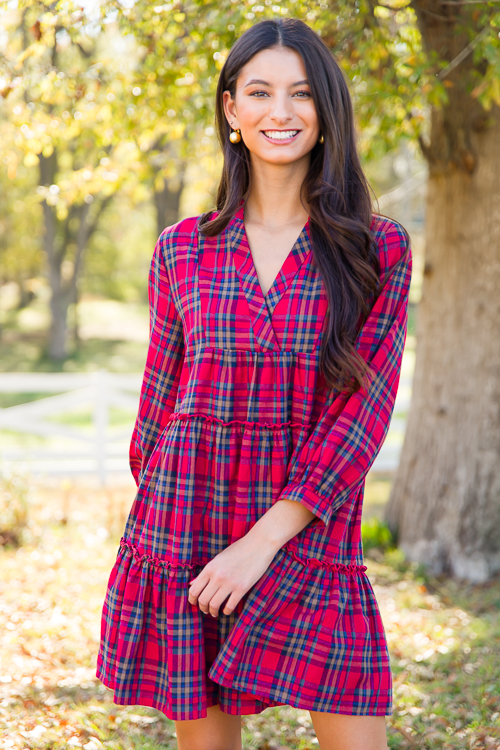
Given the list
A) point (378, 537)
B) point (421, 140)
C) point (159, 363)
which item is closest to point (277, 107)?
point (159, 363)

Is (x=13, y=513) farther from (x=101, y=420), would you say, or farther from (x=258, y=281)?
(x=258, y=281)

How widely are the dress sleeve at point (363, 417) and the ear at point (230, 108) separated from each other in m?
0.56

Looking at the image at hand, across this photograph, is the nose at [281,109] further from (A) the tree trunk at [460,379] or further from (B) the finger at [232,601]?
(A) the tree trunk at [460,379]

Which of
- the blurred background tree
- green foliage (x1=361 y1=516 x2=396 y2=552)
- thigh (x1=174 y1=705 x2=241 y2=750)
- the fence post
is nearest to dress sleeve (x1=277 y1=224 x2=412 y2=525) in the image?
thigh (x1=174 y1=705 x2=241 y2=750)

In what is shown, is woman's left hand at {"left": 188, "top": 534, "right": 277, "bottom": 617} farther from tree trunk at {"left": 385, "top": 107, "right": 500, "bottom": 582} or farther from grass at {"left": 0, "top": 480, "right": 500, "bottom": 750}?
tree trunk at {"left": 385, "top": 107, "right": 500, "bottom": 582}

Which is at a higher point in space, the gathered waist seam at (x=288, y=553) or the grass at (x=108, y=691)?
the gathered waist seam at (x=288, y=553)

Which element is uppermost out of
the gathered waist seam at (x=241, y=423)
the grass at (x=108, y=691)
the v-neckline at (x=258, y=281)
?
the v-neckline at (x=258, y=281)

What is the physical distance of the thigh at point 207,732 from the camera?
1772mm

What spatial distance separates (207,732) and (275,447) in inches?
29.2

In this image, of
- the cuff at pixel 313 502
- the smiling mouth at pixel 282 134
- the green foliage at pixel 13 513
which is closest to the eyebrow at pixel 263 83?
the smiling mouth at pixel 282 134

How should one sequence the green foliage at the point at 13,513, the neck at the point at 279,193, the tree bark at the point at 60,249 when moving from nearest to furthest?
the neck at the point at 279,193, the green foliage at the point at 13,513, the tree bark at the point at 60,249

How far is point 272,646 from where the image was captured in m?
1.68

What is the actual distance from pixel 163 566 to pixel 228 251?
0.83 m

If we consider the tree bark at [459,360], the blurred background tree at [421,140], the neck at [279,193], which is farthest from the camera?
the tree bark at [459,360]
